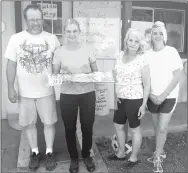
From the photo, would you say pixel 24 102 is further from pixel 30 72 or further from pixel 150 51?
pixel 150 51

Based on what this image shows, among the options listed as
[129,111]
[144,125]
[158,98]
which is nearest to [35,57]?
[129,111]

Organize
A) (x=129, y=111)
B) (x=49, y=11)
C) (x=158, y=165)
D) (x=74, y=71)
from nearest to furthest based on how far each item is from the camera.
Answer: (x=74, y=71) → (x=129, y=111) → (x=158, y=165) → (x=49, y=11)

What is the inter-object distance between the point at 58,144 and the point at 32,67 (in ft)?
4.52

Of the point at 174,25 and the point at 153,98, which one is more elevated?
the point at 174,25

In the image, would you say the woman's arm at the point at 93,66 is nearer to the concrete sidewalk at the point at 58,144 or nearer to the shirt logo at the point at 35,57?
the shirt logo at the point at 35,57

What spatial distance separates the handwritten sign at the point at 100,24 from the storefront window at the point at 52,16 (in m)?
0.31

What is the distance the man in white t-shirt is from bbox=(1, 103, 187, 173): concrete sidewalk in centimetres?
23

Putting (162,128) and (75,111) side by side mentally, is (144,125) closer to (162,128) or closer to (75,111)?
(162,128)

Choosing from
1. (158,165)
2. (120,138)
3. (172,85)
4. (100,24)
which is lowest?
(158,165)

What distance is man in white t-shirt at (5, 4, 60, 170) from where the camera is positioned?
2.71 metres

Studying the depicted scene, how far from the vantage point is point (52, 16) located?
13.6 feet

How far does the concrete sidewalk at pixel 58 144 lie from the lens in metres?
3.10

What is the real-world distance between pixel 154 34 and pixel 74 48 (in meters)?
0.88

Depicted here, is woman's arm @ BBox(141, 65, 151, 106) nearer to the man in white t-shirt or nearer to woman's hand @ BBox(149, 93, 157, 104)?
woman's hand @ BBox(149, 93, 157, 104)
